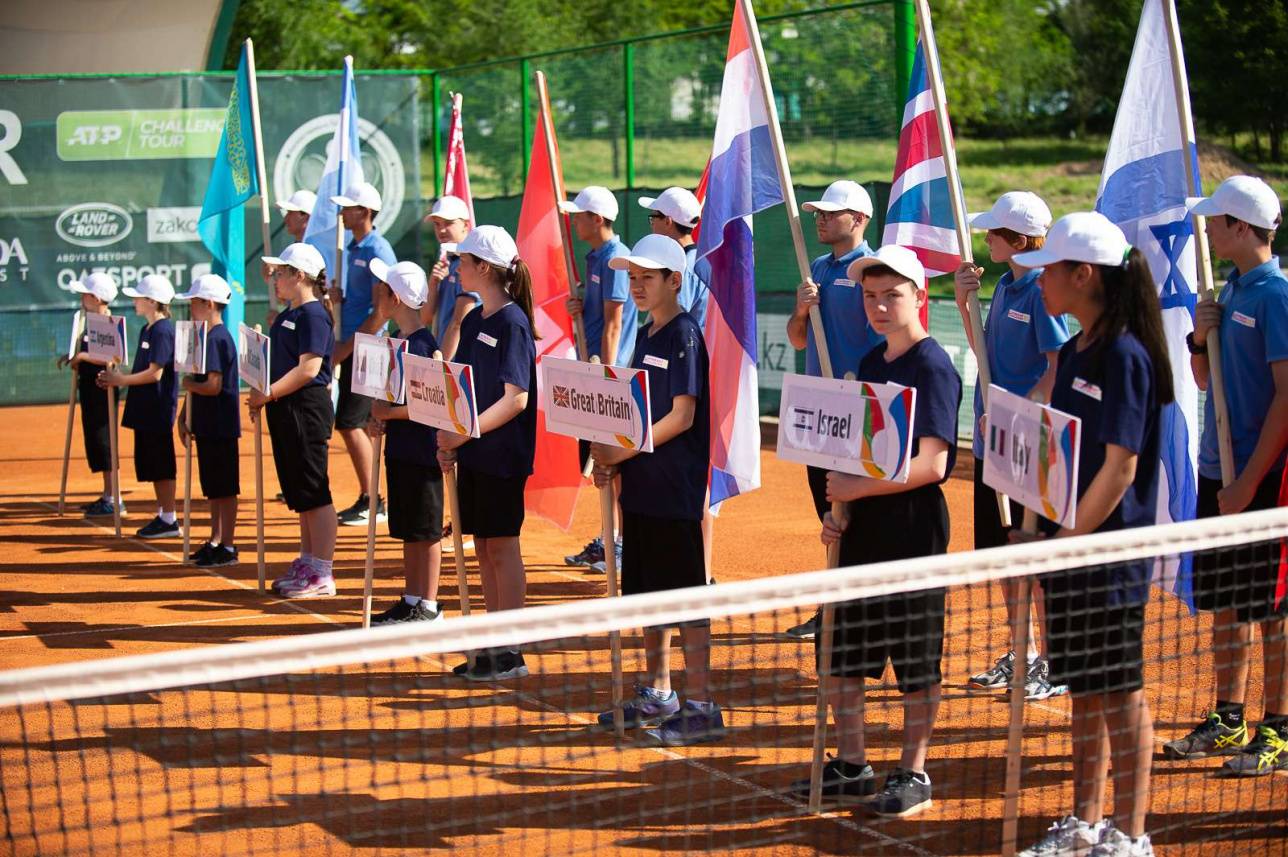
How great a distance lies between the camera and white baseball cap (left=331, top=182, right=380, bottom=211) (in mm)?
10961

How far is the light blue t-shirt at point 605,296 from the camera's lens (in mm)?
9727

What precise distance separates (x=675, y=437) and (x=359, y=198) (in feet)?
16.7

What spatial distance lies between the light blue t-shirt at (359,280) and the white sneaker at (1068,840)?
7267 millimetres

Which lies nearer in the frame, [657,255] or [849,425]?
[849,425]

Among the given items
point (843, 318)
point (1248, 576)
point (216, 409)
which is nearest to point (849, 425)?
point (1248, 576)

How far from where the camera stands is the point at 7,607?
31.5 feet

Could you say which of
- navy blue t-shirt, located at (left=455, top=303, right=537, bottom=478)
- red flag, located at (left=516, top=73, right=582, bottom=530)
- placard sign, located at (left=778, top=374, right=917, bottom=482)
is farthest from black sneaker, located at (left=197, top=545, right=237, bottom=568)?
placard sign, located at (left=778, top=374, right=917, bottom=482)

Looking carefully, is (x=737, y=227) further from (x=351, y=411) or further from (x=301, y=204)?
(x=301, y=204)

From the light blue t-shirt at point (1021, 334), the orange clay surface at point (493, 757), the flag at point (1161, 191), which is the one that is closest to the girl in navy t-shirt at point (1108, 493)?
the orange clay surface at point (493, 757)

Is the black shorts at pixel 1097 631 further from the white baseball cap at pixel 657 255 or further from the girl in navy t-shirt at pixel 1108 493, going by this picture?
the white baseball cap at pixel 657 255

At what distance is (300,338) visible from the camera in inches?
372

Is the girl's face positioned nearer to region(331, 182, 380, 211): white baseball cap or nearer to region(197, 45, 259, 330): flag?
region(331, 182, 380, 211): white baseball cap

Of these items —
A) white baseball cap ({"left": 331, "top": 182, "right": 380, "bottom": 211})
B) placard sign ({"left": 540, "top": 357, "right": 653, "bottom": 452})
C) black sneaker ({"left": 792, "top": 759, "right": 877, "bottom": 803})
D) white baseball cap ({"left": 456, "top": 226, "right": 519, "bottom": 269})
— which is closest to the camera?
black sneaker ({"left": 792, "top": 759, "right": 877, "bottom": 803})

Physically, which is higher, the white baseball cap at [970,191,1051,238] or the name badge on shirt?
the white baseball cap at [970,191,1051,238]
